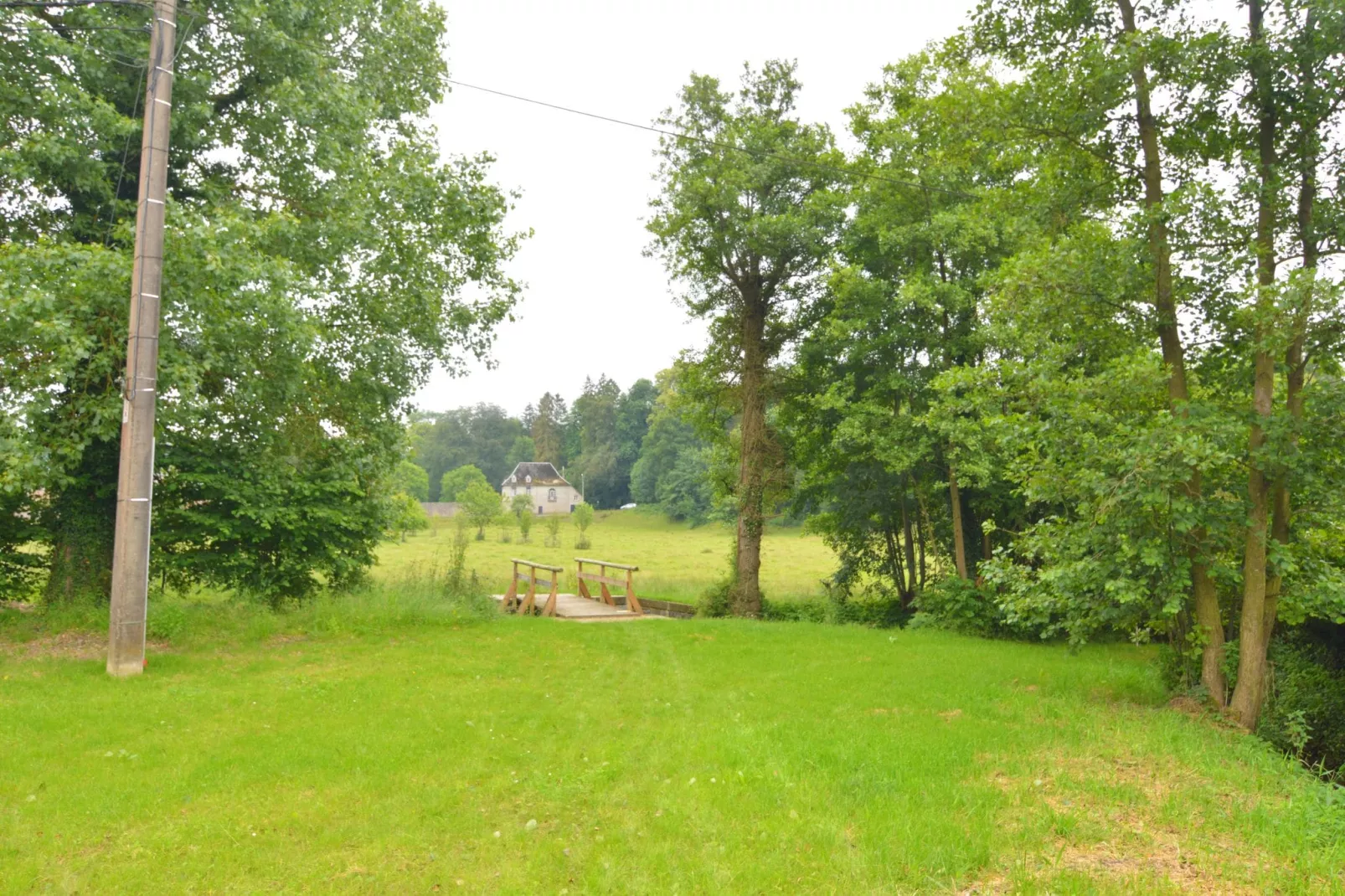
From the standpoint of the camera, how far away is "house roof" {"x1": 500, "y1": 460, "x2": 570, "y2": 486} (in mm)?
79125

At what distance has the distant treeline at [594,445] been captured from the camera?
61812mm

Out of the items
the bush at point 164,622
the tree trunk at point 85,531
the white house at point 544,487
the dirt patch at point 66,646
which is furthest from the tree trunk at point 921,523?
the white house at point 544,487

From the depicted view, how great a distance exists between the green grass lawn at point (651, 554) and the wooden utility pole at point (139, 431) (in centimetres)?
799

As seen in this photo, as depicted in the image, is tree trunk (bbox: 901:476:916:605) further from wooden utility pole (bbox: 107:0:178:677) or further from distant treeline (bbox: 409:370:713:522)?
distant treeline (bbox: 409:370:713:522)

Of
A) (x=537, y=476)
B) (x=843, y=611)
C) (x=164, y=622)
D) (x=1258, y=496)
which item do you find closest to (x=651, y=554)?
(x=843, y=611)

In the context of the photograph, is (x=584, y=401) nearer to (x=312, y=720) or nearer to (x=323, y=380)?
(x=323, y=380)

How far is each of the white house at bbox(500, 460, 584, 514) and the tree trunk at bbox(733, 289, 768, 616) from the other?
193ft

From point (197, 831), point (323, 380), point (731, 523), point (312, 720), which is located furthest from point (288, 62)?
point (731, 523)

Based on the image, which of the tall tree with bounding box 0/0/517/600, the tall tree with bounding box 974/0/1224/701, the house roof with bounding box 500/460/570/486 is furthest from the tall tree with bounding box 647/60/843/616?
the house roof with bounding box 500/460/570/486

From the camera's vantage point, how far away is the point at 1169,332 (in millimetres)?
8406

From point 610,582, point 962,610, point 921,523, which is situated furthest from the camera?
point 921,523

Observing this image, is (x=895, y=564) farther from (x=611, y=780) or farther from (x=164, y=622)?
(x=164, y=622)

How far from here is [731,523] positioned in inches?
830

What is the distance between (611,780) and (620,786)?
151mm
